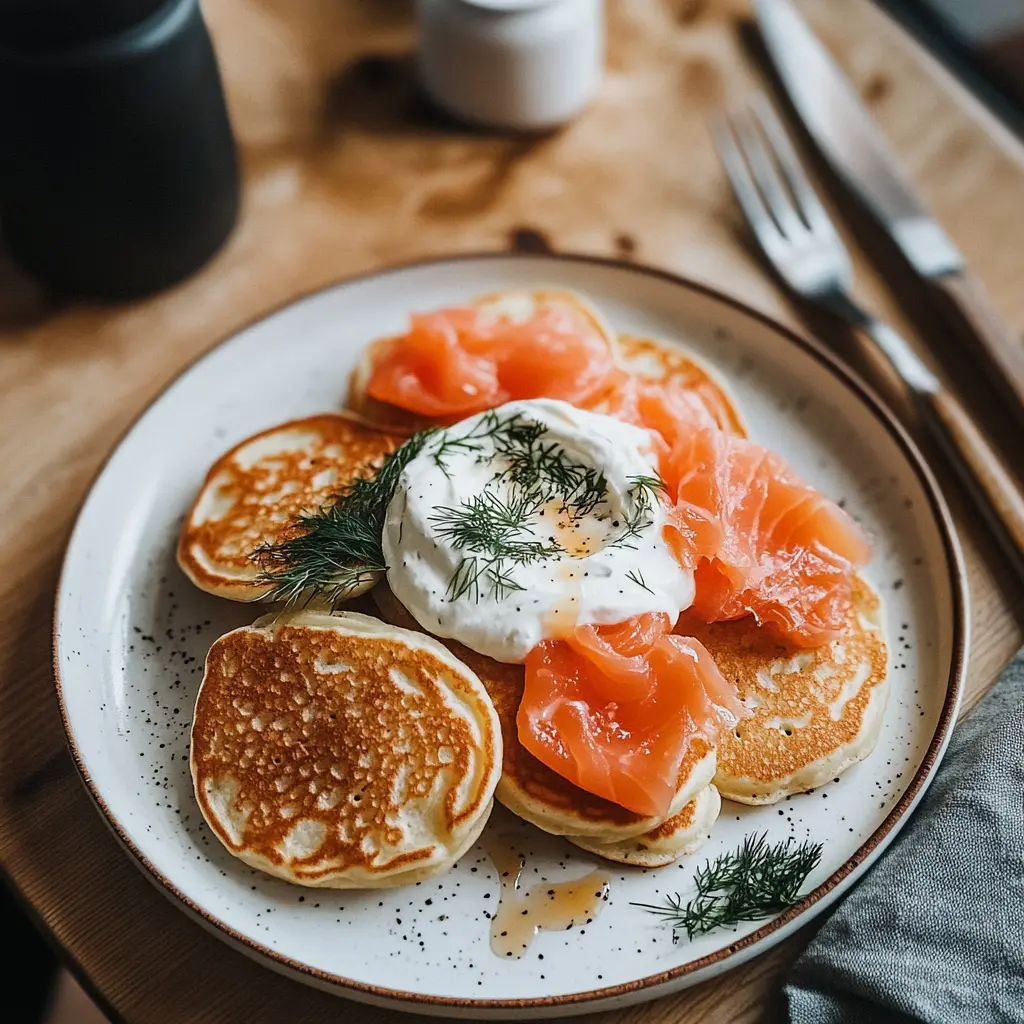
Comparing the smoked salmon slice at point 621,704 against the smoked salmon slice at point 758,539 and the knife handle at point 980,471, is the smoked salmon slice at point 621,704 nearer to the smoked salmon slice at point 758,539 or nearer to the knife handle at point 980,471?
the smoked salmon slice at point 758,539

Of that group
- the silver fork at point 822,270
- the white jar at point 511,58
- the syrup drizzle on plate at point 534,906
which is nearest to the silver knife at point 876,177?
the silver fork at point 822,270

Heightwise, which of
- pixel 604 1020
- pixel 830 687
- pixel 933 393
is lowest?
pixel 604 1020

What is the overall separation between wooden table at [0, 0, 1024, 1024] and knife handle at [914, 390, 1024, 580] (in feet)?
0.18

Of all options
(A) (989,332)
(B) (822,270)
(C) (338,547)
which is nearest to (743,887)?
(C) (338,547)

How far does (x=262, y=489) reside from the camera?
2.16m

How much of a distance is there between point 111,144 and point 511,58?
3.58ft

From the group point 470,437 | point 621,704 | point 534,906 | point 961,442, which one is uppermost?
point 961,442

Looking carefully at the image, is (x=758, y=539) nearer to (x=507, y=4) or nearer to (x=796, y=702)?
(x=796, y=702)

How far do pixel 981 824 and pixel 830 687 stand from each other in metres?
0.32

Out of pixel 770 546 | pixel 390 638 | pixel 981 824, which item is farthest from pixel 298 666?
pixel 981 824

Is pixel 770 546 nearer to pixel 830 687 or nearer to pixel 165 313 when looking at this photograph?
pixel 830 687

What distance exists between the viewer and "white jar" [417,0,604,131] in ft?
9.07

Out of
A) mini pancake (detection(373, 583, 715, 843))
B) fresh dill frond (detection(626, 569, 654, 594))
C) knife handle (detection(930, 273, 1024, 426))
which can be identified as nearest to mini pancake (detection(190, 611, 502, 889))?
mini pancake (detection(373, 583, 715, 843))

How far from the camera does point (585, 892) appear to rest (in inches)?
68.5
